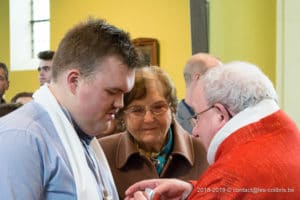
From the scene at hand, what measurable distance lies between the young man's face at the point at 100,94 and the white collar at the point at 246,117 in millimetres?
326

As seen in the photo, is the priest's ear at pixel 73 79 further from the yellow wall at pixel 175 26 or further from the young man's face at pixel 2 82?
the young man's face at pixel 2 82

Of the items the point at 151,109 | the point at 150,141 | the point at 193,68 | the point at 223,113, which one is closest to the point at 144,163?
the point at 150,141

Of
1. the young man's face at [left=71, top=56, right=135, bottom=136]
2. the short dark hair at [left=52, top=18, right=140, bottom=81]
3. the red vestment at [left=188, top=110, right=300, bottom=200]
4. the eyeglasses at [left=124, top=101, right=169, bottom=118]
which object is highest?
the short dark hair at [left=52, top=18, right=140, bottom=81]

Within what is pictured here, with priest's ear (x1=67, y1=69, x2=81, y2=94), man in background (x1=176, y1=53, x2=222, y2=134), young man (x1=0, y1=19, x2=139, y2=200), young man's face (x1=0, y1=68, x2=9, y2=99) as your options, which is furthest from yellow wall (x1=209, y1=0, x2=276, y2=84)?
priest's ear (x1=67, y1=69, x2=81, y2=94)

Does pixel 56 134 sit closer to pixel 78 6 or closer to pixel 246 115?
pixel 246 115

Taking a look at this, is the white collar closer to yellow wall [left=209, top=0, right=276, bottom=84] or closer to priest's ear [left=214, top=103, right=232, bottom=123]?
priest's ear [left=214, top=103, right=232, bottom=123]

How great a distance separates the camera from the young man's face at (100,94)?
1.41 meters

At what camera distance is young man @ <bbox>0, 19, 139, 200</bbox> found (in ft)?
4.00

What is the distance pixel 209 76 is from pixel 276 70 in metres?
2.05

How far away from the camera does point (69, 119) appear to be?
4.73 ft

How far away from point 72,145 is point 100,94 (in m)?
0.17

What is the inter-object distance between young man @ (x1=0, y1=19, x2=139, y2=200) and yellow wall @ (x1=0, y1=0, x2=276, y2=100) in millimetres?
427

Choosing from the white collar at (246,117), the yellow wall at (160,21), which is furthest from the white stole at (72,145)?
the yellow wall at (160,21)

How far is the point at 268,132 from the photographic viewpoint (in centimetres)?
145
